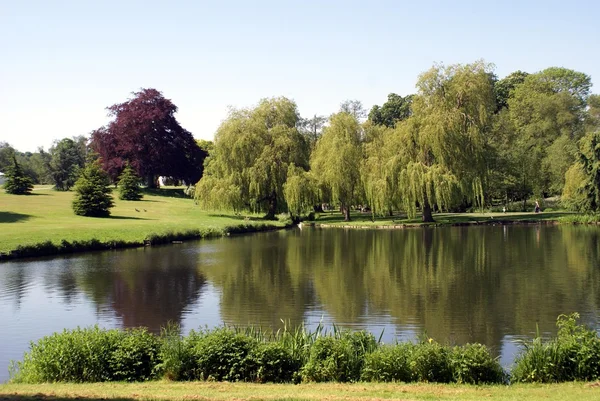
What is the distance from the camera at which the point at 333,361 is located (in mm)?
11984

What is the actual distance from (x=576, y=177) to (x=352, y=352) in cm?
5147

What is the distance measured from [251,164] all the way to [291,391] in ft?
160

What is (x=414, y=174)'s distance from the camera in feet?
168

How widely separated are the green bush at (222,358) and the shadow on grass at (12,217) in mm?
35626

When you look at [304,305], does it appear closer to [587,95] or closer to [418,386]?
[418,386]

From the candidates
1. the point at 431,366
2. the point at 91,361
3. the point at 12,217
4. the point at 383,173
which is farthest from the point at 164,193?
the point at 431,366

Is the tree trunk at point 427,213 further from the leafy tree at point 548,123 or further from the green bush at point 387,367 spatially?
the green bush at point 387,367

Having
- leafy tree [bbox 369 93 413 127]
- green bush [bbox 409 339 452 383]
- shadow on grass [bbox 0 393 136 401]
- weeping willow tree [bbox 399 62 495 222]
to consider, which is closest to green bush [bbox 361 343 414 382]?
green bush [bbox 409 339 452 383]

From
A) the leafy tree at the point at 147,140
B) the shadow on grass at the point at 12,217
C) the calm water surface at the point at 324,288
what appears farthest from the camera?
the leafy tree at the point at 147,140

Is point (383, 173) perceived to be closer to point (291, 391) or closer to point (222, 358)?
point (222, 358)

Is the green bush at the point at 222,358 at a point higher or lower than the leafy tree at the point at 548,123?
lower

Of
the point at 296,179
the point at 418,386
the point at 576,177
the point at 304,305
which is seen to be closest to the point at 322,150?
the point at 296,179

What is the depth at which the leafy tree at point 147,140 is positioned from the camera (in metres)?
76.3

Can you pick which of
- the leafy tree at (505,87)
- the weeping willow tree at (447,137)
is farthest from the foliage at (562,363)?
the leafy tree at (505,87)
